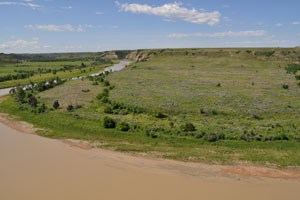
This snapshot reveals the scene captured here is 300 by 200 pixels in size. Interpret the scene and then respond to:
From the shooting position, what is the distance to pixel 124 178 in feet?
69.6

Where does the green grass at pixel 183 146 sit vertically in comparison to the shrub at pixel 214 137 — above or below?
below

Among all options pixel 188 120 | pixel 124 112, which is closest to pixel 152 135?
pixel 188 120

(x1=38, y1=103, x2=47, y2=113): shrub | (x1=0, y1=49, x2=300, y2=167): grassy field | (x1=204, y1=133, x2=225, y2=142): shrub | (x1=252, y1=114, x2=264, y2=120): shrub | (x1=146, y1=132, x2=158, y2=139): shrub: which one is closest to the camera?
(x1=0, y1=49, x2=300, y2=167): grassy field

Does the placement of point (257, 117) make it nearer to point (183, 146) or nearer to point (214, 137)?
point (214, 137)

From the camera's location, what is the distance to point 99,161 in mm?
24406

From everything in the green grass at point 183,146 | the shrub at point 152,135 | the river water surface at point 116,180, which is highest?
the shrub at point 152,135

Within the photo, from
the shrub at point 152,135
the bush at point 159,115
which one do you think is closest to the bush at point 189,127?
the shrub at point 152,135

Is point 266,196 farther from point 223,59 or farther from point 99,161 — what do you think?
point 223,59

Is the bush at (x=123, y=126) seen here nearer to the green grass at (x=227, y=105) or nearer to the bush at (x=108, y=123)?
the bush at (x=108, y=123)

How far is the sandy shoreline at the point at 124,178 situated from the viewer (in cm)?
1881

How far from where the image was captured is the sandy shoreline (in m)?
18.8

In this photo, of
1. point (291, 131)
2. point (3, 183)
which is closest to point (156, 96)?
point (291, 131)

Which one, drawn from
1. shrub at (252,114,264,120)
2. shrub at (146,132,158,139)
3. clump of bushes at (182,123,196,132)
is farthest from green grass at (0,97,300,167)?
shrub at (252,114,264,120)

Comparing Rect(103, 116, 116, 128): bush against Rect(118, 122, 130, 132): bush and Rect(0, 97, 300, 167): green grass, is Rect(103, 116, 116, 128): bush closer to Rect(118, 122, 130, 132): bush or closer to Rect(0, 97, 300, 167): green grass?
Rect(0, 97, 300, 167): green grass
